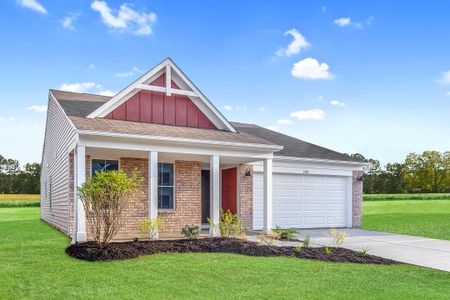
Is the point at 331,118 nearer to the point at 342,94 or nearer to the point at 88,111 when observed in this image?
the point at 342,94

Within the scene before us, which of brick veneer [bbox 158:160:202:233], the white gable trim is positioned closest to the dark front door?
brick veneer [bbox 158:160:202:233]

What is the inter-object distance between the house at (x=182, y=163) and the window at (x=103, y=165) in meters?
0.03

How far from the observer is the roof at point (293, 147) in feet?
56.6

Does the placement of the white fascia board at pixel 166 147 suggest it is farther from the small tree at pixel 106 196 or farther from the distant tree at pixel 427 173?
the distant tree at pixel 427 173

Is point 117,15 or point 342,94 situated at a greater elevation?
point 117,15

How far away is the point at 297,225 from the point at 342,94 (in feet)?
26.6

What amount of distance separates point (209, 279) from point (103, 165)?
788cm

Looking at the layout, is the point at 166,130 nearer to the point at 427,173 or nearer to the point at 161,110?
the point at 161,110

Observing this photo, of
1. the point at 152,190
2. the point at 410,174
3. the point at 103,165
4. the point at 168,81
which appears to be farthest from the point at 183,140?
the point at 410,174

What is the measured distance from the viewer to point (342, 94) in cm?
2155

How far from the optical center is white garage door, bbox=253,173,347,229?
16.4 meters

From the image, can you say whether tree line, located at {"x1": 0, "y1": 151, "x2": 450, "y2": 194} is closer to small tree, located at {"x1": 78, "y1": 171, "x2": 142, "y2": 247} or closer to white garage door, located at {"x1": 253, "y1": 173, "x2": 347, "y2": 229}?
white garage door, located at {"x1": 253, "y1": 173, "x2": 347, "y2": 229}

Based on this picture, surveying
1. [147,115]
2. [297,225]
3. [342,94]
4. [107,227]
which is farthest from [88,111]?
[342,94]

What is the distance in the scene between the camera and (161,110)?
14383 mm
